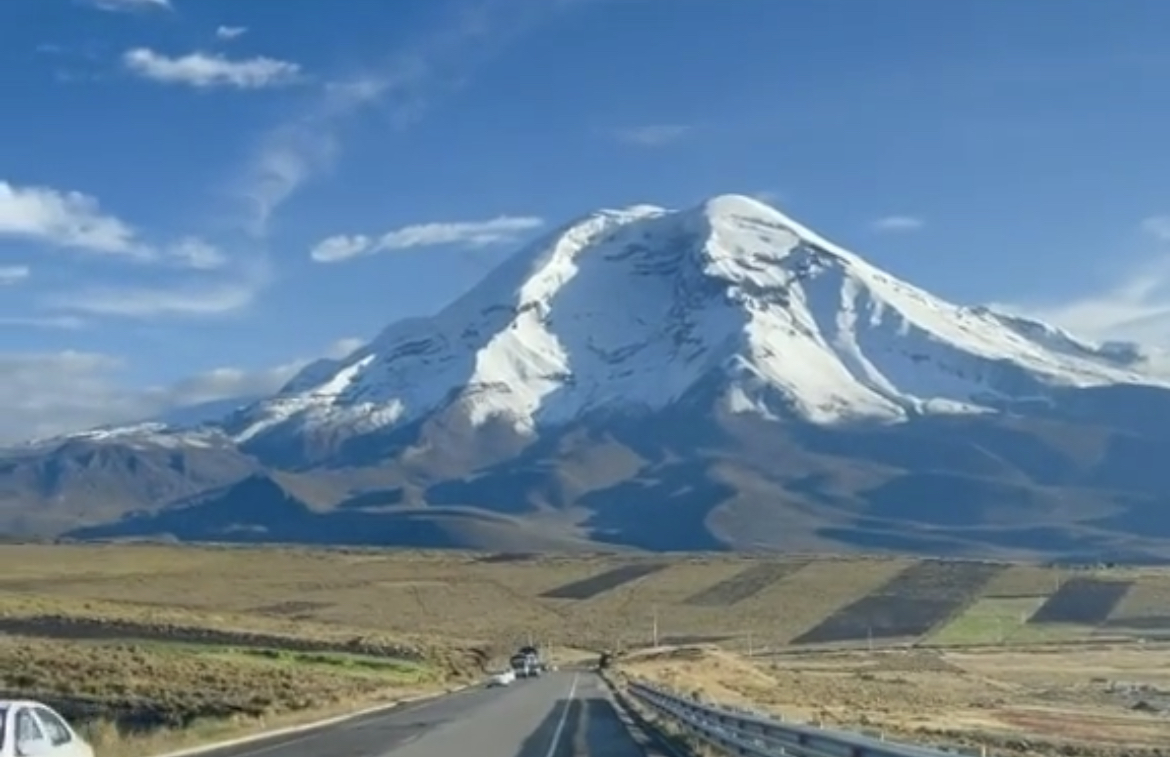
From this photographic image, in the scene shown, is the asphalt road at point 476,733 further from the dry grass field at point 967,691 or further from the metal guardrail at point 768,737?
the dry grass field at point 967,691

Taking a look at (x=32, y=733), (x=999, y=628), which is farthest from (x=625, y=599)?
(x=32, y=733)

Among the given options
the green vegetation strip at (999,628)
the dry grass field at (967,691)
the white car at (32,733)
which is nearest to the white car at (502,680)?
the dry grass field at (967,691)

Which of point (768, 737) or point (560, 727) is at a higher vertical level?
point (768, 737)

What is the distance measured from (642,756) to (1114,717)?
3191 cm

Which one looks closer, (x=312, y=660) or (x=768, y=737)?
(x=768, y=737)

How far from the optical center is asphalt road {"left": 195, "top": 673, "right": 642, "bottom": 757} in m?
32.5

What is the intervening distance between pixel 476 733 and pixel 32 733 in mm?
17311

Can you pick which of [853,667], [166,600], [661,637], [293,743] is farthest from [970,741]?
[166,600]

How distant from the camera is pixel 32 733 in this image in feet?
71.8

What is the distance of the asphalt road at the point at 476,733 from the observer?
32.5m

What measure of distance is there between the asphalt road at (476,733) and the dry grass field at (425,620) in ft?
7.86

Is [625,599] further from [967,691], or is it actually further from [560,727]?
[560,727]

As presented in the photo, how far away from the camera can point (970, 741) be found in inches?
1567

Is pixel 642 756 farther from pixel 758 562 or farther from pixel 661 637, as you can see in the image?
pixel 758 562
